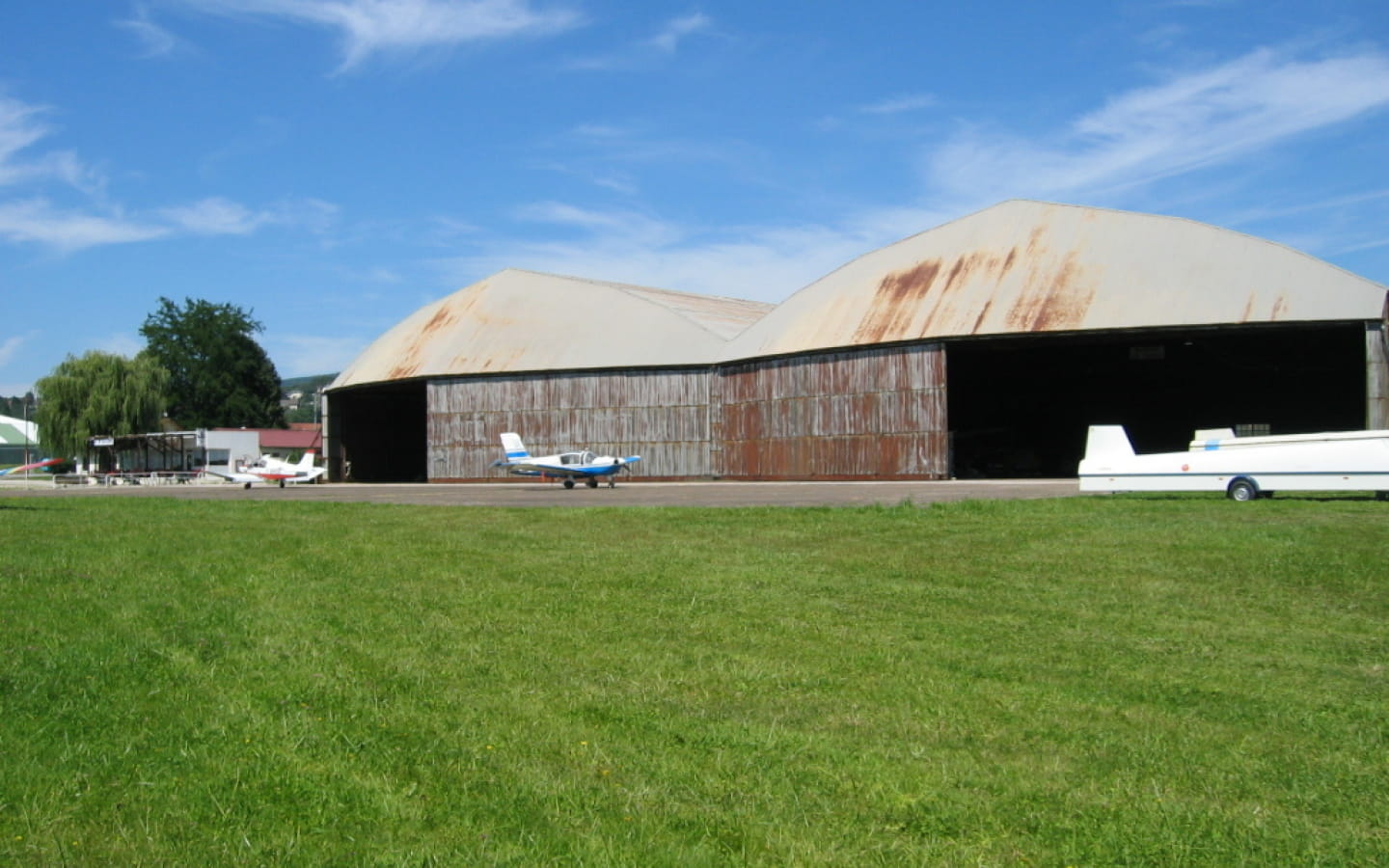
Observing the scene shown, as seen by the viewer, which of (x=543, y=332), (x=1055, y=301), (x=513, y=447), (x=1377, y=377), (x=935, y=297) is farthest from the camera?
(x=543, y=332)

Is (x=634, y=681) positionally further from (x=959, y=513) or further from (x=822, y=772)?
(x=959, y=513)

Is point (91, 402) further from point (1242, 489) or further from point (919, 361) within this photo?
point (1242, 489)

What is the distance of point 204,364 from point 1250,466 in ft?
433

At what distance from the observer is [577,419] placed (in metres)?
57.4

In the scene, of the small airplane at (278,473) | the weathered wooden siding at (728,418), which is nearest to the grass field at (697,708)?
the weathered wooden siding at (728,418)

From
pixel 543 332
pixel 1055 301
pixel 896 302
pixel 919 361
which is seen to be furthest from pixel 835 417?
pixel 543 332

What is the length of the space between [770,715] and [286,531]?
1432cm

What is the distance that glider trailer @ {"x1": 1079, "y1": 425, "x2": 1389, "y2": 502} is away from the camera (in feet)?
78.6

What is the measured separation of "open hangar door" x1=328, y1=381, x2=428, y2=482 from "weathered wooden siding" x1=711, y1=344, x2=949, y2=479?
20119 mm

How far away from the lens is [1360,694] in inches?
324

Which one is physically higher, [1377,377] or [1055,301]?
[1055,301]

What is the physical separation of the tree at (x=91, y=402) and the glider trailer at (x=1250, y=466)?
84168 millimetres

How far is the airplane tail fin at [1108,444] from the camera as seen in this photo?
26.8 m

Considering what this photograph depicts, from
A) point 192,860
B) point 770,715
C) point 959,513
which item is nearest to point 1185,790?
point 770,715
